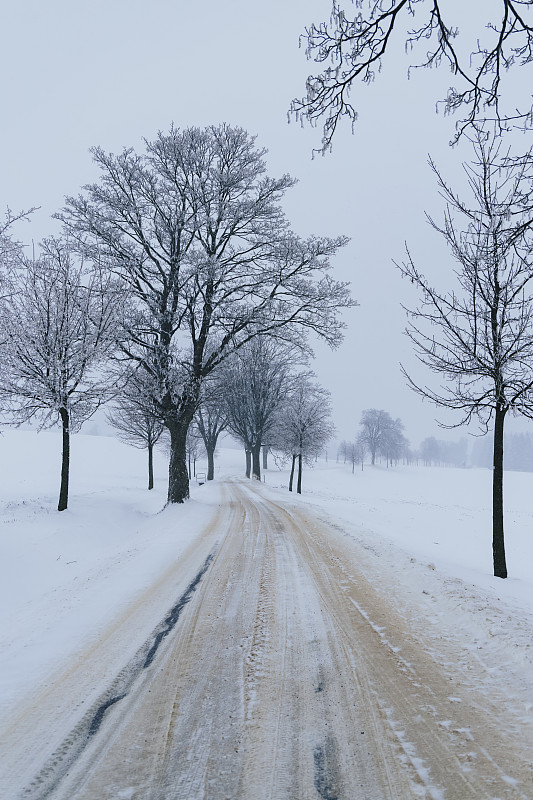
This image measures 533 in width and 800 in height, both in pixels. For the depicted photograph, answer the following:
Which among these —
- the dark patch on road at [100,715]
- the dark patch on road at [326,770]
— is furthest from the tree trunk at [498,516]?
the dark patch on road at [100,715]

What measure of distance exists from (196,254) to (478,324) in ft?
30.5

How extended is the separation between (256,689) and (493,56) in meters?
5.68

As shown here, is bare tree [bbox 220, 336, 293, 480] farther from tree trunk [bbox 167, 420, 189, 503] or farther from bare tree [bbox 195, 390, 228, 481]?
tree trunk [bbox 167, 420, 189, 503]

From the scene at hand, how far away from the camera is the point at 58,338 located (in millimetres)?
11914

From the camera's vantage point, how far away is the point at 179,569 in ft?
20.8

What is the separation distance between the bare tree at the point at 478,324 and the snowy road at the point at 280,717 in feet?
16.2

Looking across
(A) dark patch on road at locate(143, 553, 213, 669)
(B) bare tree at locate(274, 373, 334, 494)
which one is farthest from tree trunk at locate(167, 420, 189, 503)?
(B) bare tree at locate(274, 373, 334, 494)

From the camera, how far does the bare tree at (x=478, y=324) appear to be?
7516 mm

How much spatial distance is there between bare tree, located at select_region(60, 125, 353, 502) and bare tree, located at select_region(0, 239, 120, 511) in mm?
1200

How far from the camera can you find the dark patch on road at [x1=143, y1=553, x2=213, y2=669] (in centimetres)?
356

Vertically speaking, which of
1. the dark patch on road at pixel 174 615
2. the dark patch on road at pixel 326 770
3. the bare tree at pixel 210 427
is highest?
the bare tree at pixel 210 427

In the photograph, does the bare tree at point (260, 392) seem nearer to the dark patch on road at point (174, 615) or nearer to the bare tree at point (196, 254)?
the bare tree at point (196, 254)

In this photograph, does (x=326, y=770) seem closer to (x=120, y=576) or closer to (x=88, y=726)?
(x=88, y=726)

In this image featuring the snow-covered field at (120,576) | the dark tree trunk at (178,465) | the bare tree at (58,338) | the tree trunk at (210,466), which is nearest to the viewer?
the snow-covered field at (120,576)
